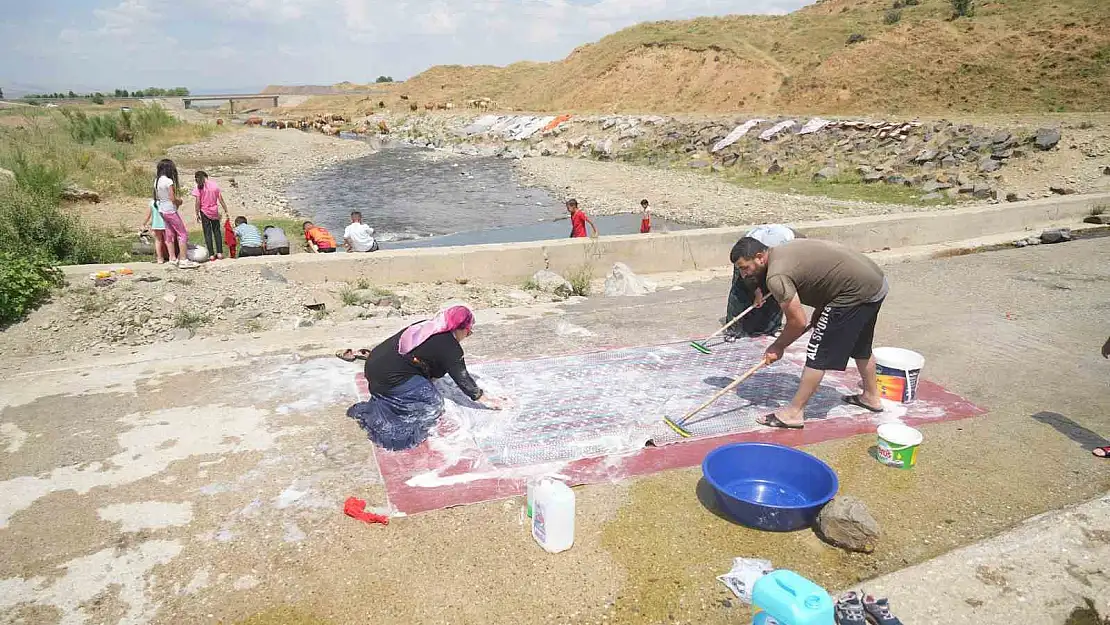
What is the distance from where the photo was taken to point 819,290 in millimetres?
4449

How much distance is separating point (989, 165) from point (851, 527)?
17222mm

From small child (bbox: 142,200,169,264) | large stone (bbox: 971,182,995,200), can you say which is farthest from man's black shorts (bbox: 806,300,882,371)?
large stone (bbox: 971,182,995,200)

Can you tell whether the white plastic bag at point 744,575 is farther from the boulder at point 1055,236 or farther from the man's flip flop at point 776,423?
the boulder at point 1055,236

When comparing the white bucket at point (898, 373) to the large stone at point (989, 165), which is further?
the large stone at point (989, 165)

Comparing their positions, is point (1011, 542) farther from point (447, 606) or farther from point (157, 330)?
point (157, 330)

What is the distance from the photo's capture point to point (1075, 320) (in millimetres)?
6977

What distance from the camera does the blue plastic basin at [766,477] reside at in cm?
371

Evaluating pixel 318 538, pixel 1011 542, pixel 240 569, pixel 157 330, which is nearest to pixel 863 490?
pixel 1011 542

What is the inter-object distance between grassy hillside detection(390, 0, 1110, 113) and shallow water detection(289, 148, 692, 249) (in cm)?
1853

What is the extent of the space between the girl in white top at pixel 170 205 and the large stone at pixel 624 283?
16.2 feet

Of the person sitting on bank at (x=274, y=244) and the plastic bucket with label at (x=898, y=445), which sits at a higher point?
the person sitting on bank at (x=274, y=244)

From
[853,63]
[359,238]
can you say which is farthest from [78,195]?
[853,63]

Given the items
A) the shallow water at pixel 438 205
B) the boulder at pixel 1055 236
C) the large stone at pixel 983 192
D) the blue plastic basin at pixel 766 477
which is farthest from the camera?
the shallow water at pixel 438 205

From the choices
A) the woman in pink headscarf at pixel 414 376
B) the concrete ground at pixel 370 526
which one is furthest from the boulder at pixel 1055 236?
the woman in pink headscarf at pixel 414 376
